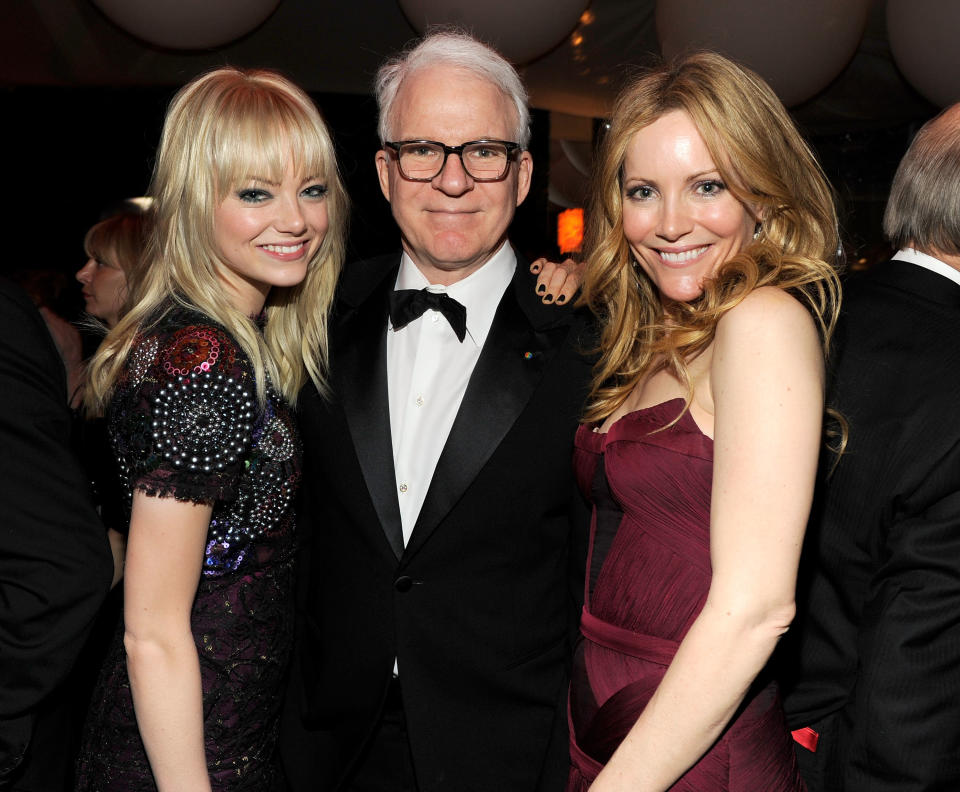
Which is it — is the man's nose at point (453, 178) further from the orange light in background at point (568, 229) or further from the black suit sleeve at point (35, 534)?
the orange light in background at point (568, 229)

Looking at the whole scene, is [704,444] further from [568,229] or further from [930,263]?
[568,229]

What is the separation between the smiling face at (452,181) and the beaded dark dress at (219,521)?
0.56 meters

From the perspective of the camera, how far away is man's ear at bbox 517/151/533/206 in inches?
87.5

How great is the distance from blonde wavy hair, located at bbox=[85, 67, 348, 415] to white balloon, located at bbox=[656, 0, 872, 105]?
7.04 feet

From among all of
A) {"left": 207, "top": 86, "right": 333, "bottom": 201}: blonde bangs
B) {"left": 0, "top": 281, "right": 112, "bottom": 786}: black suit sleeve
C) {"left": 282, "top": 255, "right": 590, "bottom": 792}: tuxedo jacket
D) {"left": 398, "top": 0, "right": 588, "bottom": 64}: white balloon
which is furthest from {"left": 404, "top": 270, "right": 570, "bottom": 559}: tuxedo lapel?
{"left": 398, "top": 0, "right": 588, "bottom": 64}: white balloon

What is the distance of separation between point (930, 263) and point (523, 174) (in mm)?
943

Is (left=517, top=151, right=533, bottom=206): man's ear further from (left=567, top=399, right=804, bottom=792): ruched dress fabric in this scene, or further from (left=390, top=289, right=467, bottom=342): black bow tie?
(left=567, top=399, right=804, bottom=792): ruched dress fabric

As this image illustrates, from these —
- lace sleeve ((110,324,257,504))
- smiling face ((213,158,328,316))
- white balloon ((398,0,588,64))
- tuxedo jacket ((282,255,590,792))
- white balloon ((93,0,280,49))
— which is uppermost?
white balloon ((398,0,588,64))

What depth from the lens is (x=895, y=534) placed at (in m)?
1.90

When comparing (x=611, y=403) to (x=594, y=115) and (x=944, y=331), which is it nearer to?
(x=944, y=331)

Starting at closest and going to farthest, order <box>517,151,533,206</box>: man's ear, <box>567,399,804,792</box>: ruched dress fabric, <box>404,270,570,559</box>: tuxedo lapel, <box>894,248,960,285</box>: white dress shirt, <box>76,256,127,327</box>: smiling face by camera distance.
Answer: <box>567,399,804,792</box>: ruched dress fabric → <box>404,270,570,559</box>: tuxedo lapel → <box>894,248,960,285</box>: white dress shirt → <box>517,151,533,206</box>: man's ear → <box>76,256,127,327</box>: smiling face

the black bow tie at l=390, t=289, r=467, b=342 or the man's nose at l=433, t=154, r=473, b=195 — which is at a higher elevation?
the man's nose at l=433, t=154, r=473, b=195

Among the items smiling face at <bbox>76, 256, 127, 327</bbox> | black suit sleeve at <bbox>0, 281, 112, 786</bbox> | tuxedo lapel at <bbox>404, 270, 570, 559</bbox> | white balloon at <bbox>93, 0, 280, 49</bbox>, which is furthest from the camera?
smiling face at <bbox>76, 256, 127, 327</bbox>

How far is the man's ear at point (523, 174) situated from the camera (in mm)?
2223
